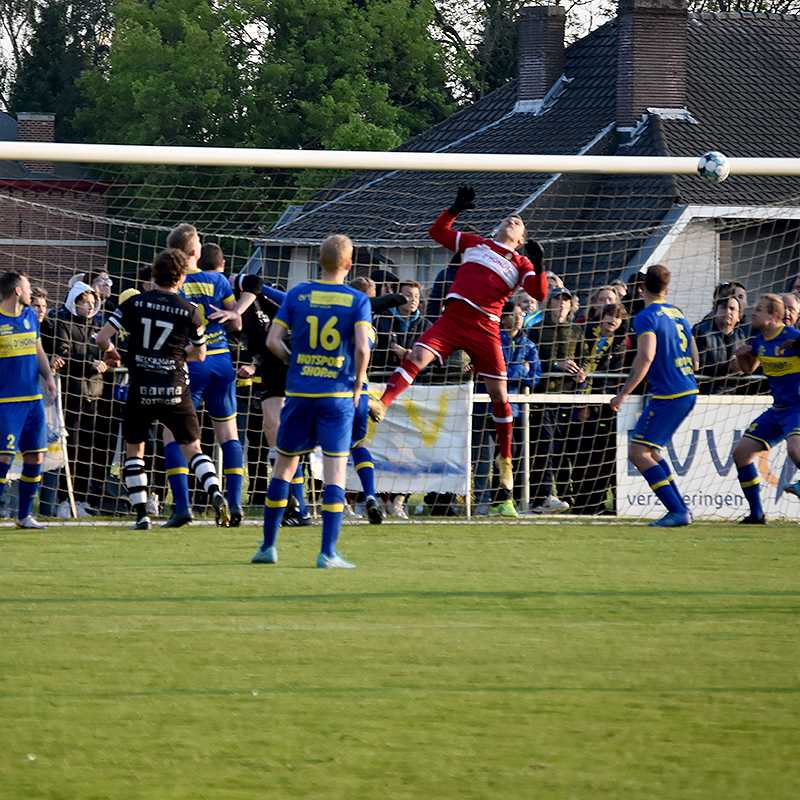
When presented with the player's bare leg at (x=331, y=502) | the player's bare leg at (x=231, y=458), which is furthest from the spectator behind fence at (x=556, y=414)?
the player's bare leg at (x=331, y=502)

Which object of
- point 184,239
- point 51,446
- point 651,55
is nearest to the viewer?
point 184,239

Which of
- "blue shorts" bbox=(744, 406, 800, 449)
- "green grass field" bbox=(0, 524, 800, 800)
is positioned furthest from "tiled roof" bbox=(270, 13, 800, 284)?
"green grass field" bbox=(0, 524, 800, 800)

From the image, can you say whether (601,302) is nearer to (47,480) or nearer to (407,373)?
(407,373)

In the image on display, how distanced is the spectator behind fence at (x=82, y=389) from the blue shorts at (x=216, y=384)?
251 centimetres

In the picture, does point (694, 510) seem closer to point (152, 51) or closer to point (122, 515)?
point (122, 515)

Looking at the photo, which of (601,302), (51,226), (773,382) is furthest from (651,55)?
(773,382)

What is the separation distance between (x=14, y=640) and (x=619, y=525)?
7870 millimetres

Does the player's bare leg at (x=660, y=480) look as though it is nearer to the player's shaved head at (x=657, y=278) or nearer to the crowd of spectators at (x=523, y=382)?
the player's shaved head at (x=657, y=278)

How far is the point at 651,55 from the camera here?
3247 cm

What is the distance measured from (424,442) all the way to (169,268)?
13.2ft

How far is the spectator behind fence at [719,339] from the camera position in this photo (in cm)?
1619

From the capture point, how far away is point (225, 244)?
69.9 feet

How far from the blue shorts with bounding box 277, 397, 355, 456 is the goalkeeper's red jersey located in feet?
12.3

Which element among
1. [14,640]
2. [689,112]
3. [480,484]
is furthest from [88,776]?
[689,112]
